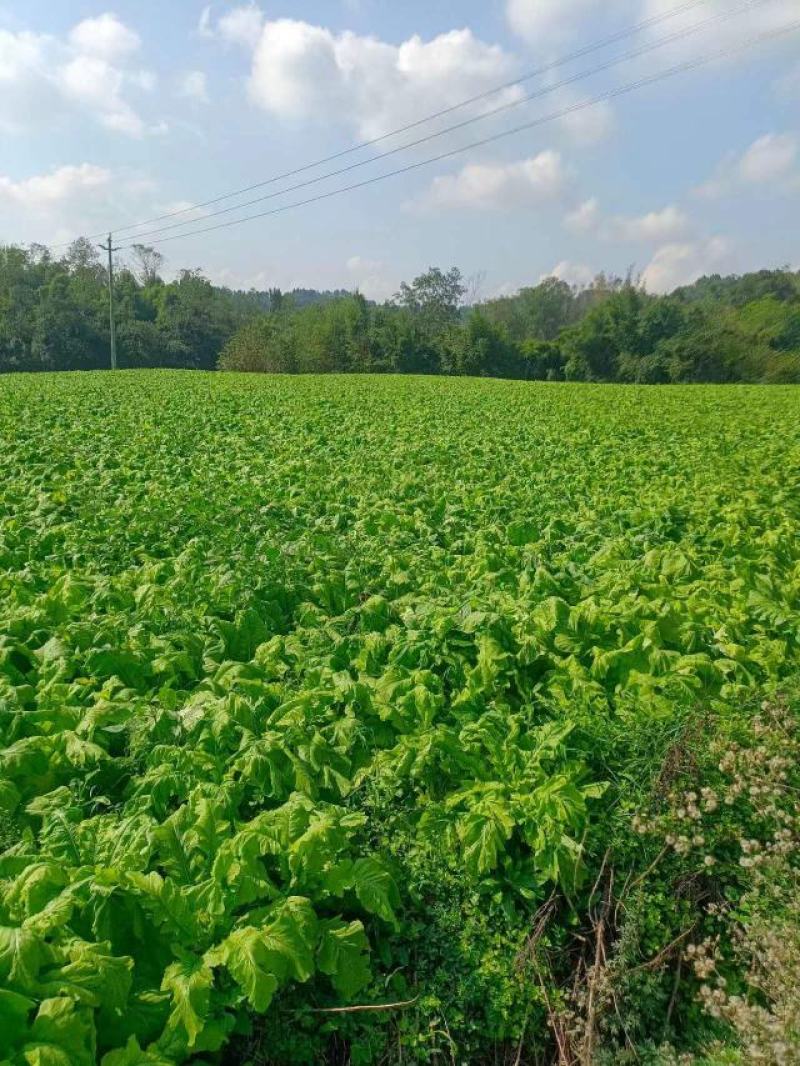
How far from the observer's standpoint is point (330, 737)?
3828 millimetres

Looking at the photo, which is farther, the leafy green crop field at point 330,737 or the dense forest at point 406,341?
the dense forest at point 406,341

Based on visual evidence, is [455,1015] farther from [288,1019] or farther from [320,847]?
[320,847]

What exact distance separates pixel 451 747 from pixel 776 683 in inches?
83.2

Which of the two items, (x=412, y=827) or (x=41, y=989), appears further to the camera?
(x=412, y=827)

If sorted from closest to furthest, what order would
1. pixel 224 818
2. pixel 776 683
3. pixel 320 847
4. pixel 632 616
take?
pixel 320 847
pixel 224 818
pixel 776 683
pixel 632 616

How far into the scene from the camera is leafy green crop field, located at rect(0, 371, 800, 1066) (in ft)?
8.14

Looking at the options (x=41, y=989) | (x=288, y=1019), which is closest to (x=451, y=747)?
(x=288, y=1019)

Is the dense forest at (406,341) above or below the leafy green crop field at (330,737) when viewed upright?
above

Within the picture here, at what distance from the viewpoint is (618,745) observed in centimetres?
376

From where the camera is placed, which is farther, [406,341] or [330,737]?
[406,341]

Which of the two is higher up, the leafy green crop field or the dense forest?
the dense forest

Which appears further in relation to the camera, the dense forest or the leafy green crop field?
the dense forest

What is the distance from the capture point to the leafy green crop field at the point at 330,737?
97.7 inches

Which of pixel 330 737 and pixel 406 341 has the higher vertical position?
pixel 406 341
